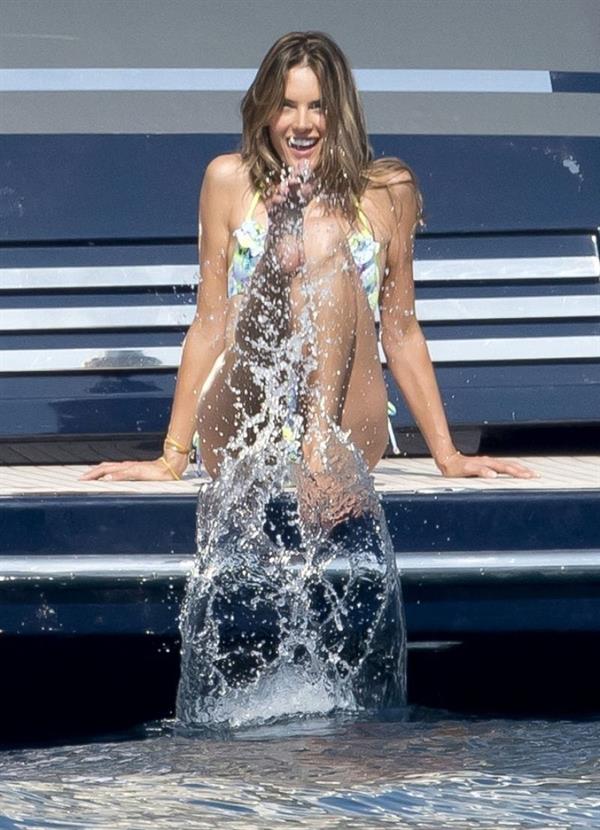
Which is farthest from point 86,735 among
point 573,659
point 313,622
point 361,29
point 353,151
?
point 361,29

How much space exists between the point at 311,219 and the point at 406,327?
1.02 ft

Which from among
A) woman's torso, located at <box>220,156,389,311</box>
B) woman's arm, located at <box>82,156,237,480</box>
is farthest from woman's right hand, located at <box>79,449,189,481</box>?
woman's torso, located at <box>220,156,389,311</box>

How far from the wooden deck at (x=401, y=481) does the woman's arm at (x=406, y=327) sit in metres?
0.11

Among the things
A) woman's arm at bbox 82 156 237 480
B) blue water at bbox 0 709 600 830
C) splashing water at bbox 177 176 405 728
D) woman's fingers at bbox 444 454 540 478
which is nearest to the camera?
blue water at bbox 0 709 600 830

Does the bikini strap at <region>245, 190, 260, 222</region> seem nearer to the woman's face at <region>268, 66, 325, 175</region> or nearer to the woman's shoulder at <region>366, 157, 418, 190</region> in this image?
the woman's face at <region>268, 66, 325, 175</region>

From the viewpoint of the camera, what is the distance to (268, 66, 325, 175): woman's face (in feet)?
11.6

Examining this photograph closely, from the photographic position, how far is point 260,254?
346 centimetres

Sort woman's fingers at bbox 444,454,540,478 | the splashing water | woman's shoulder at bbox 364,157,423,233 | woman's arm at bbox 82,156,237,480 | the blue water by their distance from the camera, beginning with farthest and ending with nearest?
woman's shoulder at bbox 364,157,423,233 → woman's arm at bbox 82,156,237,480 → woman's fingers at bbox 444,454,540,478 → the splashing water → the blue water

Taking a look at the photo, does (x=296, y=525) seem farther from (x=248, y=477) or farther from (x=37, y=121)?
(x=37, y=121)

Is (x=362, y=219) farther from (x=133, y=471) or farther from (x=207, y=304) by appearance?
(x=133, y=471)

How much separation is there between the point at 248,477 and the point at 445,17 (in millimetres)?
1295

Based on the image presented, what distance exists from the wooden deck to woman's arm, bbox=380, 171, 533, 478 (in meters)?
0.11

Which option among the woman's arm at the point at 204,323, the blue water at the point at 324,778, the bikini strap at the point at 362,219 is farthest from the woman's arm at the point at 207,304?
the blue water at the point at 324,778

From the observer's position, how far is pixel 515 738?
3.16 metres
